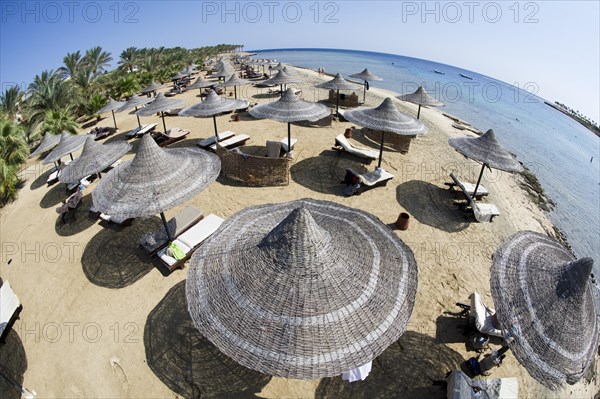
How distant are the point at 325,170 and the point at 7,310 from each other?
10.6 meters

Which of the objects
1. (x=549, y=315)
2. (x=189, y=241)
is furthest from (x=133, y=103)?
(x=549, y=315)

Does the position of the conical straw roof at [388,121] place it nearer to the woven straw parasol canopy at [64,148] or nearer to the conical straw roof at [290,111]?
the conical straw roof at [290,111]

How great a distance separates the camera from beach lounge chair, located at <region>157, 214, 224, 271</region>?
6.87 metres

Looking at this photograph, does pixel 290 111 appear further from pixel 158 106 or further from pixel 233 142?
pixel 158 106

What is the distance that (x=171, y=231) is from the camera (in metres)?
7.61

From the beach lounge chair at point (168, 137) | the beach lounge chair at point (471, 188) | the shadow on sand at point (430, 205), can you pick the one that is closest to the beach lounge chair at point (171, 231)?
the shadow on sand at point (430, 205)

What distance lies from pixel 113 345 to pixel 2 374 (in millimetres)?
2193

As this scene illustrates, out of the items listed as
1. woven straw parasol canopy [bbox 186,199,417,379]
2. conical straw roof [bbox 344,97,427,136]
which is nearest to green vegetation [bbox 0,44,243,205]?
woven straw parasol canopy [bbox 186,199,417,379]

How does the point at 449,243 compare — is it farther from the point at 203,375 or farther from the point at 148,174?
the point at 148,174

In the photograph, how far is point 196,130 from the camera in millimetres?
16500

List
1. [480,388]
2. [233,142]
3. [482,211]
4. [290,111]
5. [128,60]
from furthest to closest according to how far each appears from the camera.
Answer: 1. [128,60]
2. [233,142]
3. [290,111]
4. [482,211]
5. [480,388]

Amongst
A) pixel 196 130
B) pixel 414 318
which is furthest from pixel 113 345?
pixel 196 130

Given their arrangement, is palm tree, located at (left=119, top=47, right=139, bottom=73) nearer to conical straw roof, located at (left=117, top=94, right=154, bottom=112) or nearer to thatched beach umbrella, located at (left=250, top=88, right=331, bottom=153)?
conical straw roof, located at (left=117, top=94, right=154, bottom=112)

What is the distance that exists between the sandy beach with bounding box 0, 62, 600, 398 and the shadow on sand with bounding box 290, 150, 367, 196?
0.26 feet
